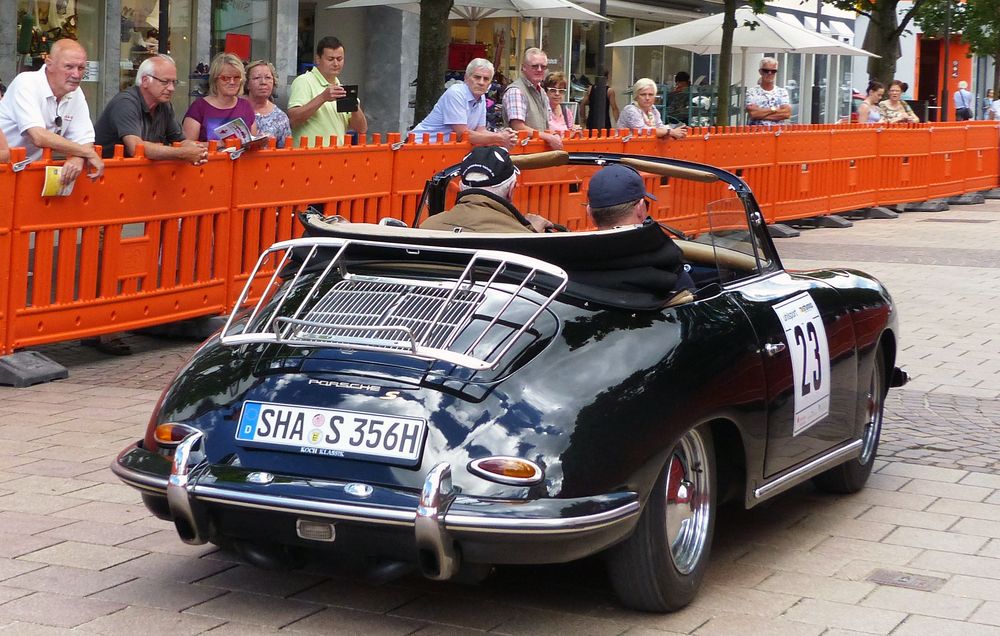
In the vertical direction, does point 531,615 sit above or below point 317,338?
below

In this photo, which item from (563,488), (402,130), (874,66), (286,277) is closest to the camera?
(563,488)

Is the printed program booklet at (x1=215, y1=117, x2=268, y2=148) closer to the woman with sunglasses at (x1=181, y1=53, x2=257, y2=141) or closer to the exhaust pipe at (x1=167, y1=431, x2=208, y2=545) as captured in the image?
the woman with sunglasses at (x1=181, y1=53, x2=257, y2=141)

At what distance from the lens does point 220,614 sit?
444cm

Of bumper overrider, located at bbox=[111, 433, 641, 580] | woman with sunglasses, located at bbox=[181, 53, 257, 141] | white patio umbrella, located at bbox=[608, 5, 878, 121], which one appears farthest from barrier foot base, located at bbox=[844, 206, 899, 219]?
bumper overrider, located at bbox=[111, 433, 641, 580]

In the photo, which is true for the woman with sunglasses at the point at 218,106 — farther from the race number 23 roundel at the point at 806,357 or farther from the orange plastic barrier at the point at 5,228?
the race number 23 roundel at the point at 806,357

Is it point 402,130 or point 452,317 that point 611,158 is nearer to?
point 452,317

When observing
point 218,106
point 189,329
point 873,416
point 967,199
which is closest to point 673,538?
point 873,416

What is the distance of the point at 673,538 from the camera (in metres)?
4.61

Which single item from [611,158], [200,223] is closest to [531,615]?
[611,158]

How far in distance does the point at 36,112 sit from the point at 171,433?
4606 mm

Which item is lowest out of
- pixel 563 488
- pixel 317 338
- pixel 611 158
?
pixel 563 488

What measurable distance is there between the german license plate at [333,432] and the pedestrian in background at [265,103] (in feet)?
20.8

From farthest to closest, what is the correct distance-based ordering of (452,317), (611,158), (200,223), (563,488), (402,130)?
(402,130), (200,223), (611,158), (452,317), (563,488)

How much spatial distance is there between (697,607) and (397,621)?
0.93 m
